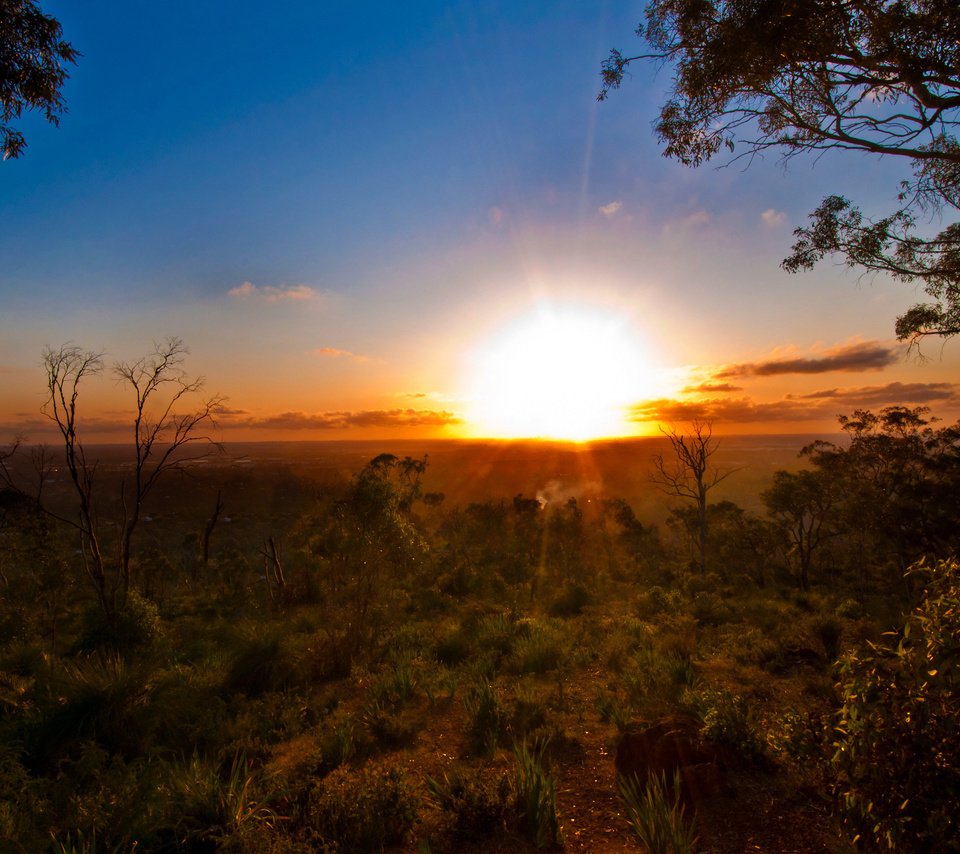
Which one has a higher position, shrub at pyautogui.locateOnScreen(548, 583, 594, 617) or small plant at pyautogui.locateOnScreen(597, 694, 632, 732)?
small plant at pyautogui.locateOnScreen(597, 694, 632, 732)

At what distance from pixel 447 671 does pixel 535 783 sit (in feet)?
18.6

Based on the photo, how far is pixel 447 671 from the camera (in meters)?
10.0

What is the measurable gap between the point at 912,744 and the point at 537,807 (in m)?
3.27

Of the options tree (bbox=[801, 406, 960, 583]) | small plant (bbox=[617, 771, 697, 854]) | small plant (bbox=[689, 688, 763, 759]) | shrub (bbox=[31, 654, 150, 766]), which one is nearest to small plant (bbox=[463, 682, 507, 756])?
small plant (bbox=[617, 771, 697, 854])

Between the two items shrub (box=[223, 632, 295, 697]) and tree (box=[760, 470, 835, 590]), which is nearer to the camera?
shrub (box=[223, 632, 295, 697])

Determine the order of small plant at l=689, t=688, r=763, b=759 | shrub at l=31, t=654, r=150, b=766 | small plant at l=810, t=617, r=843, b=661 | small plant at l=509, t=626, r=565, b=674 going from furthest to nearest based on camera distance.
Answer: small plant at l=509, t=626, r=565, b=674
small plant at l=810, t=617, r=843, b=661
shrub at l=31, t=654, r=150, b=766
small plant at l=689, t=688, r=763, b=759

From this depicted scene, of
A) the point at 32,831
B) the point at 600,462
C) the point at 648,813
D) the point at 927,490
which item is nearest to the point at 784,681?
the point at 648,813

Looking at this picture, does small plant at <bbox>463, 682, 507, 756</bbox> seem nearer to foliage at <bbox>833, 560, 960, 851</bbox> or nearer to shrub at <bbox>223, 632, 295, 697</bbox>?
shrub at <bbox>223, 632, 295, 697</bbox>

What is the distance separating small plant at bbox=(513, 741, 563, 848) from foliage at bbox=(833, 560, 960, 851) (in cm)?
262

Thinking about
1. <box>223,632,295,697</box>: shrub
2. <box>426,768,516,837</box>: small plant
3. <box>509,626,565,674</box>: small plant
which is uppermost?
<box>426,768,516,837</box>: small plant

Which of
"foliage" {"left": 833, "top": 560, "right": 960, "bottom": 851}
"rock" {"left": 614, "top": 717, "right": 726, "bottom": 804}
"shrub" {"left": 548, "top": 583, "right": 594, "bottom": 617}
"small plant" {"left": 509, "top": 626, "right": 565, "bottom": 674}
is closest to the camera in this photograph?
"foliage" {"left": 833, "top": 560, "right": 960, "bottom": 851}

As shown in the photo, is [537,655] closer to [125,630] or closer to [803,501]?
[125,630]

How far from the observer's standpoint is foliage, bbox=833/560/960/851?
261 centimetres

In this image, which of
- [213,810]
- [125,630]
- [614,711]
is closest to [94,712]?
[213,810]
